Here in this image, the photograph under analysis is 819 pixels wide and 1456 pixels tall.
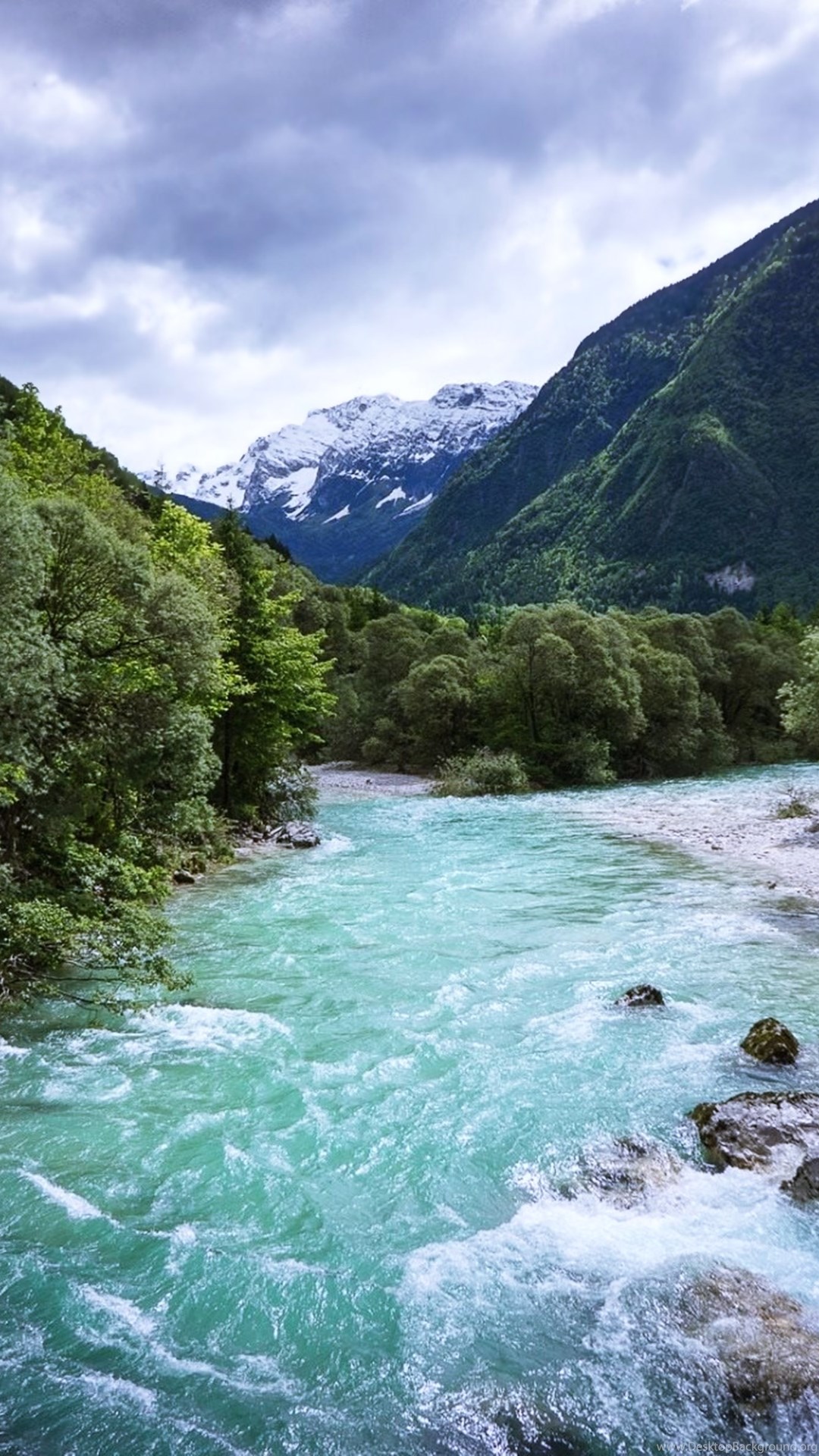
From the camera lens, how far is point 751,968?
44.2 ft

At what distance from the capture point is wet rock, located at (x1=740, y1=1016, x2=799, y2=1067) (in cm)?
988

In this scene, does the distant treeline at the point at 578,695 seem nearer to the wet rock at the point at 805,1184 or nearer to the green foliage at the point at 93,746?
the green foliage at the point at 93,746

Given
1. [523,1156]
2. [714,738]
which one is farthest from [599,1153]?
[714,738]

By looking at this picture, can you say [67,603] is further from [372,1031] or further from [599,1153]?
[599,1153]

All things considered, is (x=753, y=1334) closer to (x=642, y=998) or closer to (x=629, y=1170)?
(x=629, y=1170)

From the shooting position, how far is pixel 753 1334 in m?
5.68

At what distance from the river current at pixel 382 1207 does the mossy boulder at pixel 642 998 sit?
8.8 inches

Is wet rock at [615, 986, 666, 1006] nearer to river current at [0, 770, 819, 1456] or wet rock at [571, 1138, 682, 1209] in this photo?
river current at [0, 770, 819, 1456]

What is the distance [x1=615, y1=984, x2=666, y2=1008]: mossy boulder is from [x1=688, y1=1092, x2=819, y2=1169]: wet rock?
120 inches

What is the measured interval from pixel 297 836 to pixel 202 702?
7642 mm

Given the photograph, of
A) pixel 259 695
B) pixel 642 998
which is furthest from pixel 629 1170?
pixel 259 695

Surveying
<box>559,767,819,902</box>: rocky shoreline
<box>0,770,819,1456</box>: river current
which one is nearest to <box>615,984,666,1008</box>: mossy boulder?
<box>0,770,819,1456</box>: river current

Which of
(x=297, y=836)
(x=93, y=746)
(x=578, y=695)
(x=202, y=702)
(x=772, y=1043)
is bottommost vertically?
(x=297, y=836)

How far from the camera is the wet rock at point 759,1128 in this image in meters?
7.80
